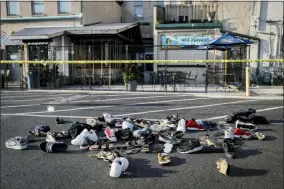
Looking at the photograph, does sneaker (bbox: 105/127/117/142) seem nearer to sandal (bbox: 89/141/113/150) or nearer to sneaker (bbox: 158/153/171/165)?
sandal (bbox: 89/141/113/150)

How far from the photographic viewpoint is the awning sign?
18.2 meters

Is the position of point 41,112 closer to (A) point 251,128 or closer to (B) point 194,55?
(A) point 251,128

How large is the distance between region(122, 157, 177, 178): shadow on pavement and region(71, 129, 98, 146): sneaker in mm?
897

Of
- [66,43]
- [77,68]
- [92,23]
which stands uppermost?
[92,23]

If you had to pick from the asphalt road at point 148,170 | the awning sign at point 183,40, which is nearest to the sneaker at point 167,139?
the asphalt road at point 148,170

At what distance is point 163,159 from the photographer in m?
4.26

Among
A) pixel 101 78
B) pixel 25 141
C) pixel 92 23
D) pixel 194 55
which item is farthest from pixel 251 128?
pixel 92 23

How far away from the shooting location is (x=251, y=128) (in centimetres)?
521

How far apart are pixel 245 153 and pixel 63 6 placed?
1710 cm

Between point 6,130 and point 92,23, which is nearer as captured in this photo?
point 6,130

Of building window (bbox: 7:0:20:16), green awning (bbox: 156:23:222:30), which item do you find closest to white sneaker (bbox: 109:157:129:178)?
building window (bbox: 7:0:20:16)

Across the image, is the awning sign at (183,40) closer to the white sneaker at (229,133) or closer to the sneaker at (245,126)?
the sneaker at (245,126)

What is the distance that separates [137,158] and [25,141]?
1.94m

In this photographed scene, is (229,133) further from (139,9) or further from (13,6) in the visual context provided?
(139,9)
